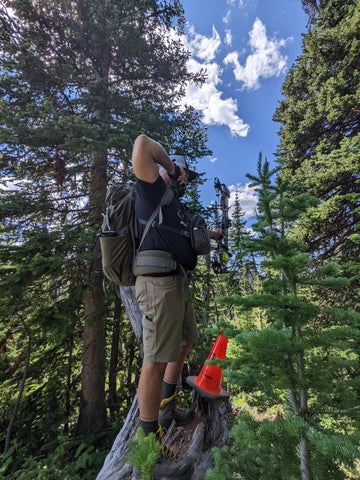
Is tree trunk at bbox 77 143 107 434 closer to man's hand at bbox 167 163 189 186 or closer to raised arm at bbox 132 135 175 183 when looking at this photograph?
man's hand at bbox 167 163 189 186

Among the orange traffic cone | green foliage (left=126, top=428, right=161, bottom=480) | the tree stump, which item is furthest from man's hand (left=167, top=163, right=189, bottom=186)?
the tree stump

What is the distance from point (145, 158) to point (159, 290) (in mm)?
1391

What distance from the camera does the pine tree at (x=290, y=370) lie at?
1.22 metres

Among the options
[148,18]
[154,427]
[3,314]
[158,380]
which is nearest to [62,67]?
[148,18]

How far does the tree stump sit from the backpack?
1.92m

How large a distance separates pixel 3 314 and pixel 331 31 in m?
12.4

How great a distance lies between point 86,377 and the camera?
5.95m

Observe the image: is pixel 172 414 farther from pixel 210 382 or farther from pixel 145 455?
pixel 145 455

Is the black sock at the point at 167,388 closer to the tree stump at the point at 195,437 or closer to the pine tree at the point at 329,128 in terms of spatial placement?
the tree stump at the point at 195,437

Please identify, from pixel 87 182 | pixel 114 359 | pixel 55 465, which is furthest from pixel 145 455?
pixel 87 182

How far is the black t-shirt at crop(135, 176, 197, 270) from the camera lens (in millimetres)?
2453

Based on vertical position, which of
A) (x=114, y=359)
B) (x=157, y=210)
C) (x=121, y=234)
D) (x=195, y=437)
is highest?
(x=157, y=210)

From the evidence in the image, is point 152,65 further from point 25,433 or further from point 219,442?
point 25,433

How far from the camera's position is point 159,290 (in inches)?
92.4
